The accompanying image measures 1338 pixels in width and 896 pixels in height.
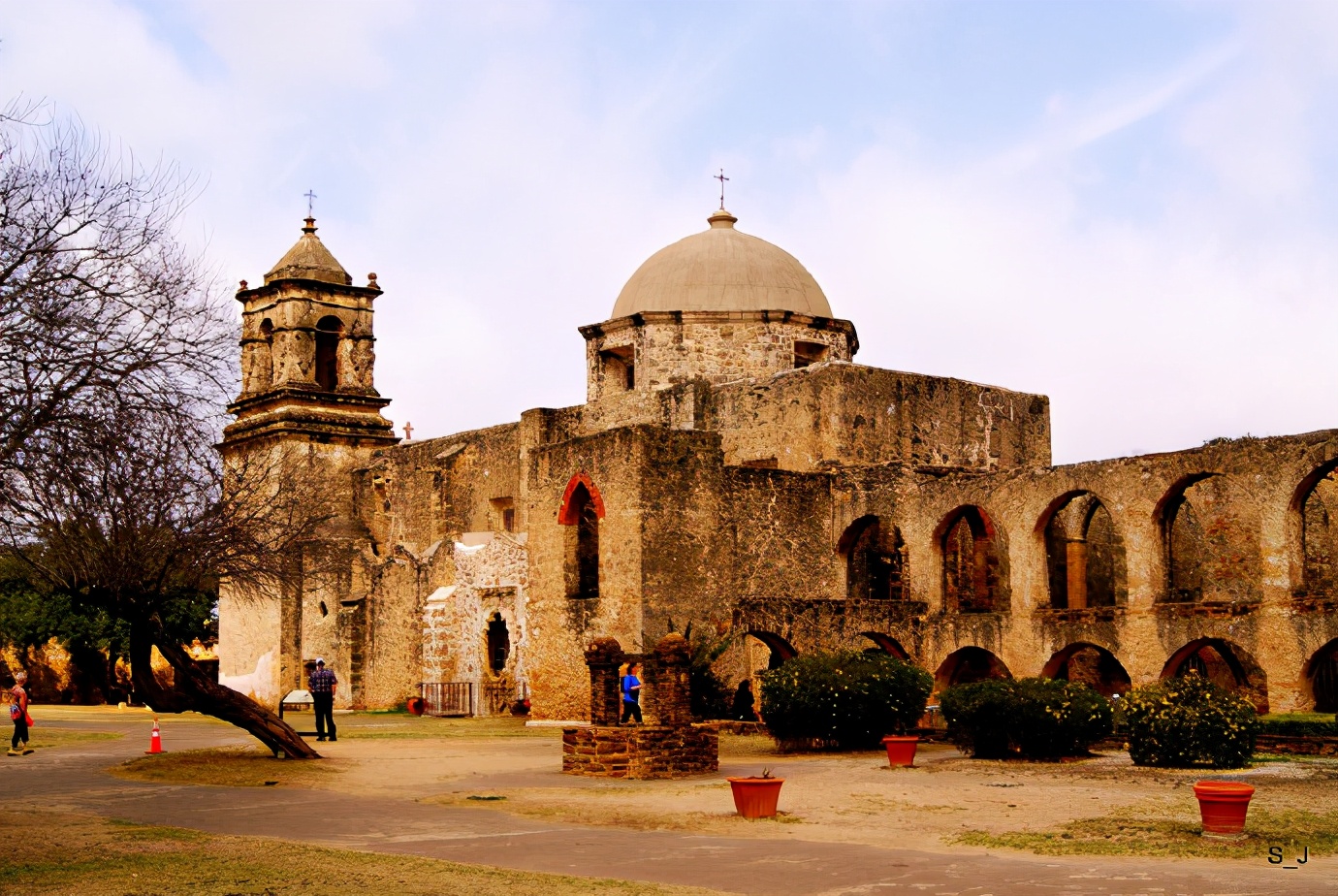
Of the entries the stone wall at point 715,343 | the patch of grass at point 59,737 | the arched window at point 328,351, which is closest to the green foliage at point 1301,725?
the stone wall at point 715,343

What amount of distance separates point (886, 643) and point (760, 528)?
2.65 meters

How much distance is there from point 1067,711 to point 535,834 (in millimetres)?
7437

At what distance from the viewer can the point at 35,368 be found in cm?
1020

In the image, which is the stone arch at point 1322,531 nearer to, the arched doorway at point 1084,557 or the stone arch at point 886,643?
the arched doorway at point 1084,557

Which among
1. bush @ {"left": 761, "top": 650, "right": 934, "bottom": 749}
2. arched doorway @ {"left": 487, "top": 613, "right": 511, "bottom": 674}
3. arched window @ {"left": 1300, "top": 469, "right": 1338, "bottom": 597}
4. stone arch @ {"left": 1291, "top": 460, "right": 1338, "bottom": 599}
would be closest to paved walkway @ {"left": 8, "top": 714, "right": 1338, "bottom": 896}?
bush @ {"left": 761, "top": 650, "right": 934, "bottom": 749}

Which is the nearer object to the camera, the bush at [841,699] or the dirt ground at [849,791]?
the dirt ground at [849,791]

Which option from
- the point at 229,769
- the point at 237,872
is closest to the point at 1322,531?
the point at 229,769

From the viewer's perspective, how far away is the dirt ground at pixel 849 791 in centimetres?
1141

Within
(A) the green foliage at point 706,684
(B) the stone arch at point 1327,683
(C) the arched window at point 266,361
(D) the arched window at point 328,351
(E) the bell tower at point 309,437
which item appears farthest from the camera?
(D) the arched window at point 328,351

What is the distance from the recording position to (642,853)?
33.1ft

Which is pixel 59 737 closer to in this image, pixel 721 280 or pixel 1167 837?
pixel 721 280

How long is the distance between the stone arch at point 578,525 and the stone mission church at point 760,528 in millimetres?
43

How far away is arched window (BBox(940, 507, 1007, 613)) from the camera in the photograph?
24344mm

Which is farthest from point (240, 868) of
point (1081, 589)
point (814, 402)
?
point (1081, 589)
